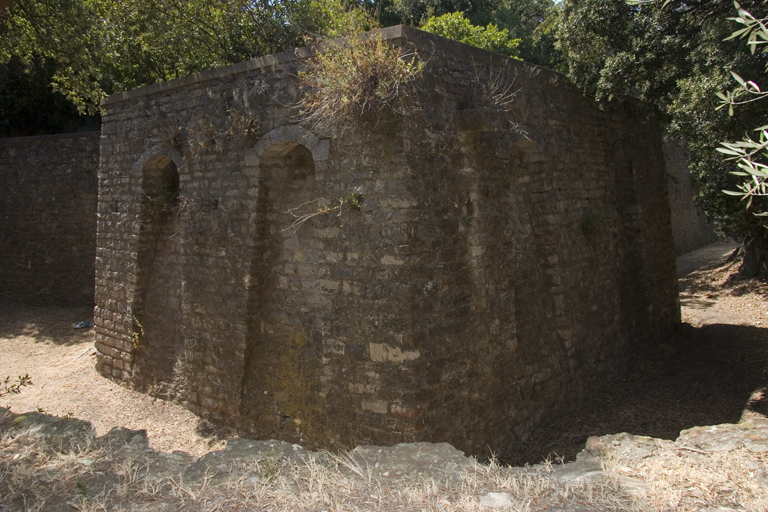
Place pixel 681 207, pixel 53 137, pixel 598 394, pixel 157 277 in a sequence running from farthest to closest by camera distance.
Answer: pixel 681 207, pixel 53 137, pixel 157 277, pixel 598 394

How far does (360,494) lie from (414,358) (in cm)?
216

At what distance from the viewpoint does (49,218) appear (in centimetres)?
1350

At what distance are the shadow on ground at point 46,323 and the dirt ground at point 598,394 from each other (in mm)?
28

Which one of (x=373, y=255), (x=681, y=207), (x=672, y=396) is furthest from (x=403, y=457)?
(x=681, y=207)

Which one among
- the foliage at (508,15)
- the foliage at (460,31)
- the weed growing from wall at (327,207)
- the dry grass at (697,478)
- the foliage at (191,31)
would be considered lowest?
the dry grass at (697,478)

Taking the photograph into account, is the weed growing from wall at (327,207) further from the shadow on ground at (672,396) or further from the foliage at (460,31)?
the foliage at (460,31)

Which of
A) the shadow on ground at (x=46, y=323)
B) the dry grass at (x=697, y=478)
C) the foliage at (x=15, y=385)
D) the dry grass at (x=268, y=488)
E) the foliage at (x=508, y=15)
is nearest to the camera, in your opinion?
the dry grass at (x=697, y=478)

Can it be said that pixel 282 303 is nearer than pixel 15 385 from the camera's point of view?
Yes

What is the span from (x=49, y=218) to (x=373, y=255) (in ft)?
38.0

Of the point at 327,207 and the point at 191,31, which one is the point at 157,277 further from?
the point at 191,31

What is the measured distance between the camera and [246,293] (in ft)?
21.2

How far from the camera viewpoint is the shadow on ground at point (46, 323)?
1100cm

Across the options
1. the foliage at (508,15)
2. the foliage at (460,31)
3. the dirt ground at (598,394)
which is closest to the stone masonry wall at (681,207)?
the foliage at (508,15)

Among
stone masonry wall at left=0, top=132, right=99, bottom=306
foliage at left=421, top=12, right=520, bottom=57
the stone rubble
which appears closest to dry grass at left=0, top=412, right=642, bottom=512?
the stone rubble
